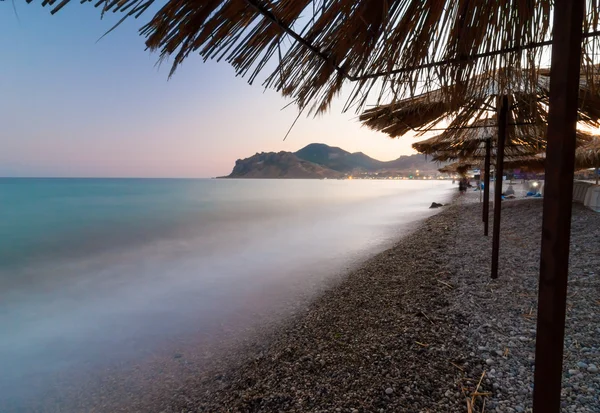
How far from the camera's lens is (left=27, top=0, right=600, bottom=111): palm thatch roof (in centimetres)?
118

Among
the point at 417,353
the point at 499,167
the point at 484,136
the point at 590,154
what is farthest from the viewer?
the point at 590,154

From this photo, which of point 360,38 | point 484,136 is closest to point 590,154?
point 484,136

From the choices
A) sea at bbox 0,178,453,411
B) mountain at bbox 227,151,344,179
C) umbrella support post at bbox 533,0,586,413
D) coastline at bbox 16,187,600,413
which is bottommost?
sea at bbox 0,178,453,411

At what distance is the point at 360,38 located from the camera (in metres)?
1.46

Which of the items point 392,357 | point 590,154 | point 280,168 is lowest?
point 392,357

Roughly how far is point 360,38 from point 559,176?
1.08m

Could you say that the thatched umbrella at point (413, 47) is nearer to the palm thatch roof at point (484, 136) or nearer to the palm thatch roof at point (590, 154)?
the palm thatch roof at point (484, 136)

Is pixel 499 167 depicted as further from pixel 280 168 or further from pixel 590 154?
pixel 280 168

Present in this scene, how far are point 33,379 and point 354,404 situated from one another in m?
3.29

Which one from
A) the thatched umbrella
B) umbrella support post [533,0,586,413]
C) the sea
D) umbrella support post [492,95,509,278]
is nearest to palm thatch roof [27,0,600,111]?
the thatched umbrella

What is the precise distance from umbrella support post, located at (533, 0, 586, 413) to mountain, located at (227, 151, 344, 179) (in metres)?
152

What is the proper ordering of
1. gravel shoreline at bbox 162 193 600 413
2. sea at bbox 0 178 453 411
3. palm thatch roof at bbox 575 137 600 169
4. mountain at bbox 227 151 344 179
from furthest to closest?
1. mountain at bbox 227 151 344 179
2. palm thatch roof at bbox 575 137 600 169
3. sea at bbox 0 178 453 411
4. gravel shoreline at bbox 162 193 600 413

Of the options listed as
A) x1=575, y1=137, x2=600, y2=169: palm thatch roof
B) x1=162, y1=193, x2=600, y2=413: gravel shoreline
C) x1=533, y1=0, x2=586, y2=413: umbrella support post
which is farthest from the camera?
x1=575, y1=137, x2=600, y2=169: palm thatch roof

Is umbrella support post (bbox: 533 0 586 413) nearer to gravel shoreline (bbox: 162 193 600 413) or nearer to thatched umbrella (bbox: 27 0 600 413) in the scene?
thatched umbrella (bbox: 27 0 600 413)
